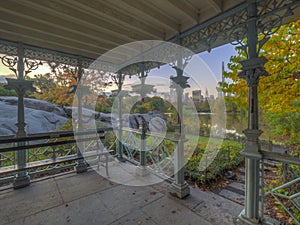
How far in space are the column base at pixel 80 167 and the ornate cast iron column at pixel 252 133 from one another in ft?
10.0

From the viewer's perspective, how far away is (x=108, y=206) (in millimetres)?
2102

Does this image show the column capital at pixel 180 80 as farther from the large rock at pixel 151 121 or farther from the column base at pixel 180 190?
the large rock at pixel 151 121

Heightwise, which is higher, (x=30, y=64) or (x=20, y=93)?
(x=30, y=64)

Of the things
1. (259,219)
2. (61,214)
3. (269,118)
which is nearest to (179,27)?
(259,219)

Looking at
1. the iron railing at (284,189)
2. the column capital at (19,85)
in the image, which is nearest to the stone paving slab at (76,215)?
the iron railing at (284,189)

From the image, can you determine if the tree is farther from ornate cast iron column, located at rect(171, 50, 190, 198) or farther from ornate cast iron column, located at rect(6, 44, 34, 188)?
ornate cast iron column, located at rect(6, 44, 34, 188)

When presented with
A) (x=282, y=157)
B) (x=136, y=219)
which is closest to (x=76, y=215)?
(x=136, y=219)

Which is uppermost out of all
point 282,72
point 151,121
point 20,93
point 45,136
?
point 282,72

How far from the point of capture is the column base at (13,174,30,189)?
2.60 m

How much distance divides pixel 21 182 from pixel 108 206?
72.8 inches

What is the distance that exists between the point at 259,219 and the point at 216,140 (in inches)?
138

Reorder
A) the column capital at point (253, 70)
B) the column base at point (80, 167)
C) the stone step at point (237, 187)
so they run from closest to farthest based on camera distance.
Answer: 1. the column capital at point (253, 70)
2. the stone step at point (237, 187)
3. the column base at point (80, 167)

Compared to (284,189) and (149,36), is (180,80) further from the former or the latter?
(284,189)

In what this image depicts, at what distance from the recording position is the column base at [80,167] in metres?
3.24
